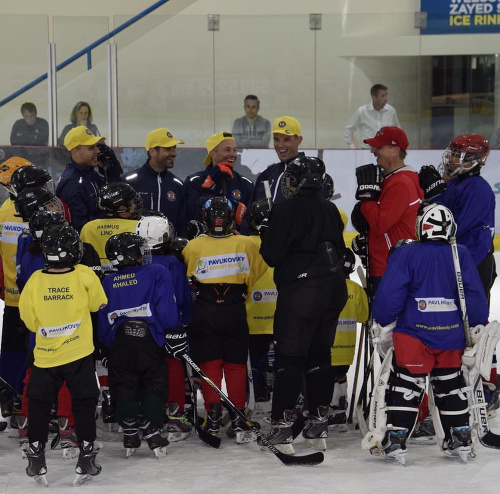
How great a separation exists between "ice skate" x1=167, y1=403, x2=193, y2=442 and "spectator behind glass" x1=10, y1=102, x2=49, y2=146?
5.40m

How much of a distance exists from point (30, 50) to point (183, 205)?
15.8ft

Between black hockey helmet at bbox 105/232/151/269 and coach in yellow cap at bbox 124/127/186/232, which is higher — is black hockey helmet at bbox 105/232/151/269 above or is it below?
below

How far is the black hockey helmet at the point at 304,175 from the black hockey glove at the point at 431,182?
29.9 inches

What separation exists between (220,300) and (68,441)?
2.92 ft

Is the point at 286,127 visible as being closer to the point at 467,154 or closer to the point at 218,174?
the point at 218,174

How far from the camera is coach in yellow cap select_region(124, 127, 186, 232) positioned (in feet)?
16.4

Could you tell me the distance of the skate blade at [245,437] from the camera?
4094 mm

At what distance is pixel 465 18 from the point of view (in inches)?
376

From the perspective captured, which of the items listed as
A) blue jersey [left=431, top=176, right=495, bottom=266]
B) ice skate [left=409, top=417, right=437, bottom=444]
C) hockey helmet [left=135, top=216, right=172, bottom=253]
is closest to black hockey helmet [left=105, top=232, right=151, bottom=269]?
hockey helmet [left=135, top=216, right=172, bottom=253]

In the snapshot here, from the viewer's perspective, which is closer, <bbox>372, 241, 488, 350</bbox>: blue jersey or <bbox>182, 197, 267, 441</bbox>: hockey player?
<bbox>372, 241, 488, 350</bbox>: blue jersey

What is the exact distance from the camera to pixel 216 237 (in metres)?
4.16

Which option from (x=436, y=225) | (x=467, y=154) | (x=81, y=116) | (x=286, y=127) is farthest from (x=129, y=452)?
(x=81, y=116)

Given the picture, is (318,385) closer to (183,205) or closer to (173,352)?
(173,352)

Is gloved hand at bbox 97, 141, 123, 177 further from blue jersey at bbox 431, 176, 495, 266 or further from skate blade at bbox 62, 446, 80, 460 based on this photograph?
blue jersey at bbox 431, 176, 495, 266
